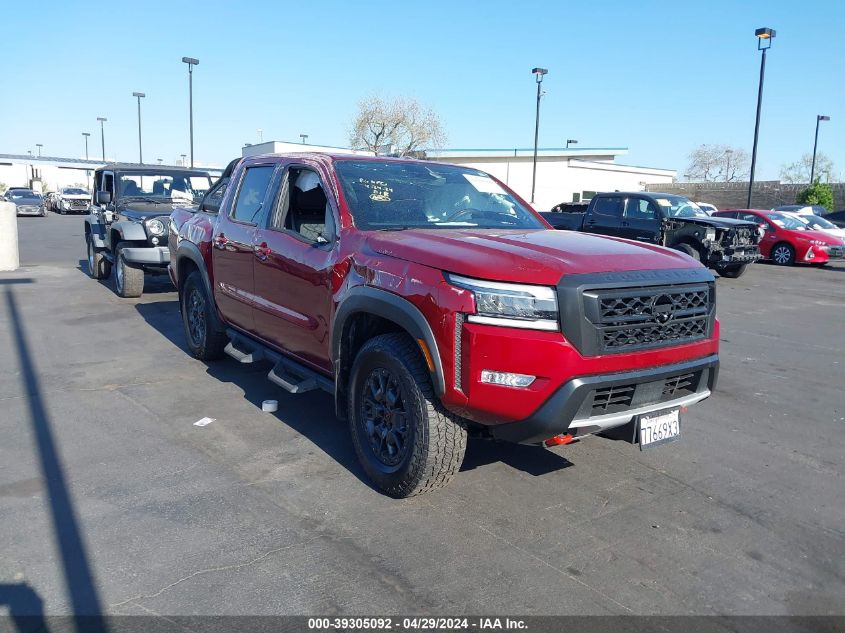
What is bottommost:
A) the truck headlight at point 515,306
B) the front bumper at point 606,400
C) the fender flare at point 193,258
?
the front bumper at point 606,400

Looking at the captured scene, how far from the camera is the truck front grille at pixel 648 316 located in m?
3.36

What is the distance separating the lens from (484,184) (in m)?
5.23

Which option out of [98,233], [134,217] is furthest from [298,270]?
[98,233]

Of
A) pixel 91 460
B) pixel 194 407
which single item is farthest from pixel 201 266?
pixel 91 460

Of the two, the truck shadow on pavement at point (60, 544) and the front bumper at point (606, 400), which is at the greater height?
the front bumper at point (606, 400)

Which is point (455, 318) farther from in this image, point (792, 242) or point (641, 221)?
point (792, 242)

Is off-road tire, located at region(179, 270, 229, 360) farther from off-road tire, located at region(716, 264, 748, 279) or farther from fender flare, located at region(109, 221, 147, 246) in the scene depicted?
off-road tire, located at region(716, 264, 748, 279)

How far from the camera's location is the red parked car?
17797 mm

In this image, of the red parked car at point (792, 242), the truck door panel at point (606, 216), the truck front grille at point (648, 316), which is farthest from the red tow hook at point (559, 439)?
the red parked car at point (792, 242)

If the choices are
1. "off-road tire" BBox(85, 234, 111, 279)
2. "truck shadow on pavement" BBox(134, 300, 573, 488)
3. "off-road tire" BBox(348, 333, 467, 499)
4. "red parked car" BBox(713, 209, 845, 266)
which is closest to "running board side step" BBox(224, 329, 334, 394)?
"truck shadow on pavement" BBox(134, 300, 573, 488)

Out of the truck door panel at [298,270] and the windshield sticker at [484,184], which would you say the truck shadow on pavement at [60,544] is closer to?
the truck door panel at [298,270]

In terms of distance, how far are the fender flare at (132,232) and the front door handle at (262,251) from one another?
541 cm

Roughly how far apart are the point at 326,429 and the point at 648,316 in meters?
2.50

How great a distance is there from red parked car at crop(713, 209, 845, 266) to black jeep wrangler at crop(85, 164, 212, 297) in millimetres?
13772
